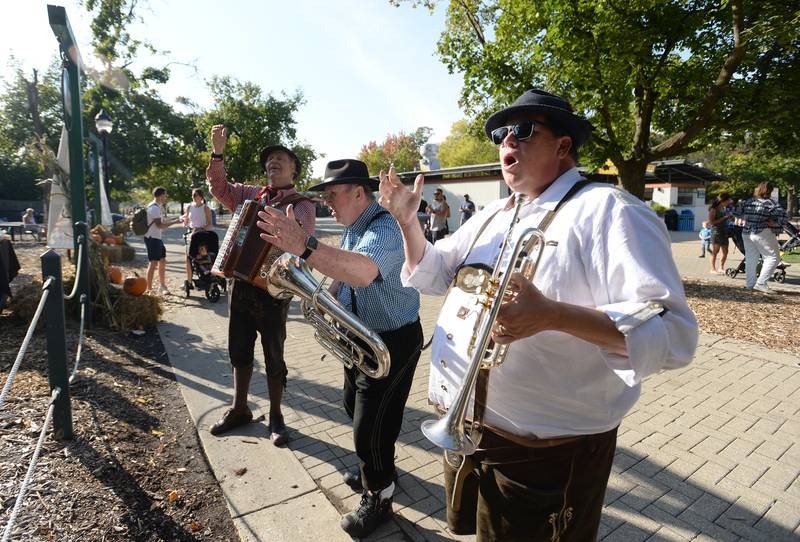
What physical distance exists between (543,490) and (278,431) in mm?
2687

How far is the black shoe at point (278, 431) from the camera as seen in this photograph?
369cm

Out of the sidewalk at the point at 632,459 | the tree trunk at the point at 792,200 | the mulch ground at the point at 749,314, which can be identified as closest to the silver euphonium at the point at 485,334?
the sidewalk at the point at 632,459

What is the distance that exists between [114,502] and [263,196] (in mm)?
2469

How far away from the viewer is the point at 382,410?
2.69 m

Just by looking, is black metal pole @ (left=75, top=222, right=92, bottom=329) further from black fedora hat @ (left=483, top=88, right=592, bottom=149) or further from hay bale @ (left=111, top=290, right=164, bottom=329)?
black fedora hat @ (left=483, top=88, right=592, bottom=149)

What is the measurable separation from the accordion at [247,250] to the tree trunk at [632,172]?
318 inches

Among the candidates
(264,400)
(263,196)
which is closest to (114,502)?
(264,400)

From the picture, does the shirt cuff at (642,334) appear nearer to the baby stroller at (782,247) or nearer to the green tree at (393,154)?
the baby stroller at (782,247)

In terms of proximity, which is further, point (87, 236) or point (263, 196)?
point (87, 236)

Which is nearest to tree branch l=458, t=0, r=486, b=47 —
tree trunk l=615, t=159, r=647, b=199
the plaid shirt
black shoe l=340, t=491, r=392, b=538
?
tree trunk l=615, t=159, r=647, b=199

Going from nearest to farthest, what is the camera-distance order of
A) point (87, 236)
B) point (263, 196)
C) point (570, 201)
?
point (570, 201) → point (263, 196) → point (87, 236)

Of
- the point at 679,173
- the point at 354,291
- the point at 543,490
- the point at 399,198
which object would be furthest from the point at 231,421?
the point at 679,173

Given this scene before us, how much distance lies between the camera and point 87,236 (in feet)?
19.3

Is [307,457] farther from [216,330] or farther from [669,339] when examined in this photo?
[216,330]
